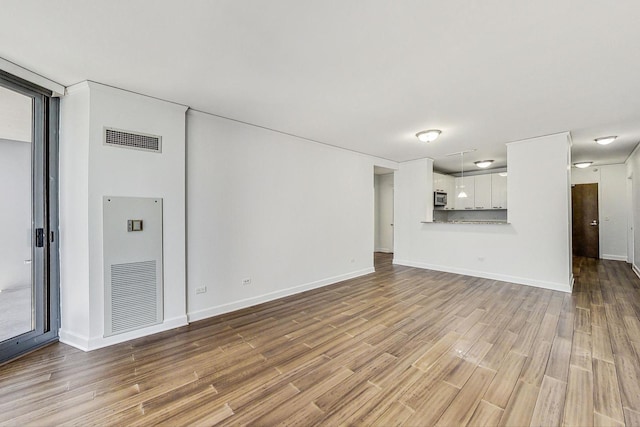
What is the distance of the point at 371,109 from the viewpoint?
3.40 meters

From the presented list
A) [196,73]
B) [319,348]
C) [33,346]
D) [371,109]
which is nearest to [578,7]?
[371,109]

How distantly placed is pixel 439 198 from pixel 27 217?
7704 mm

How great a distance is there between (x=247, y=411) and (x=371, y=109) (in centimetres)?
334

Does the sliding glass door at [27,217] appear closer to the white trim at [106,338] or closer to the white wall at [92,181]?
the white wall at [92,181]

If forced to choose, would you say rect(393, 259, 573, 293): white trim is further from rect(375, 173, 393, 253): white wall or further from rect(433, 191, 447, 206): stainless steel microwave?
rect(375, 173, 393, 253): white wall

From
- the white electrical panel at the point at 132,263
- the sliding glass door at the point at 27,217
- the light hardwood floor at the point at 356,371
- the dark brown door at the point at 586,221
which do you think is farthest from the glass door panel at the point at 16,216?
the dark brown door at the point at 586,221

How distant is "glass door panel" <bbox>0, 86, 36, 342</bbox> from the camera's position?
8.23 feet

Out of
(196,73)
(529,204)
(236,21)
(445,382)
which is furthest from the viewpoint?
(529,204)

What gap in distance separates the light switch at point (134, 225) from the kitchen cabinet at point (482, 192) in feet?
25.6

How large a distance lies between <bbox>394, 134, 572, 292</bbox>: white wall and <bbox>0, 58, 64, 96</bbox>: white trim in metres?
6.41

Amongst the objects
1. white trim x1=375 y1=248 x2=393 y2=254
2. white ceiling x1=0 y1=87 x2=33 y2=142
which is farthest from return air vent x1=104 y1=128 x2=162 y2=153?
white trim x1=375 y1=248 x2=393 y2=254

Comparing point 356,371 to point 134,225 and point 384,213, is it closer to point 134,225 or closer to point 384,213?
point 134,225

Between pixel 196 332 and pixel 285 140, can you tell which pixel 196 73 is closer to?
pixel 285 140

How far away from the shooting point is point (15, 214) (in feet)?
8.50
